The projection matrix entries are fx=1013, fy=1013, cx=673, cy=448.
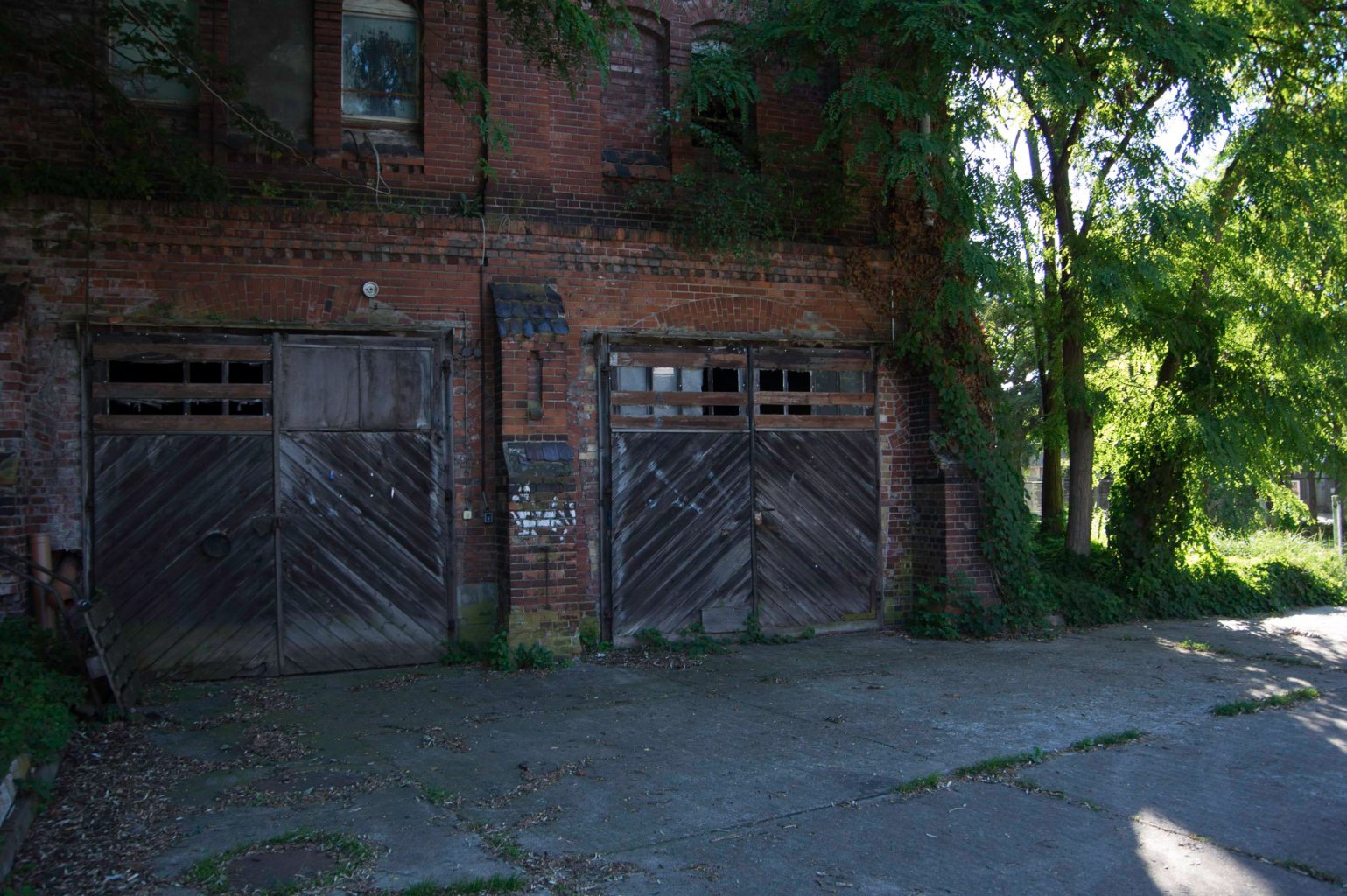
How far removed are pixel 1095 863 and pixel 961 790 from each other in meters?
1.09

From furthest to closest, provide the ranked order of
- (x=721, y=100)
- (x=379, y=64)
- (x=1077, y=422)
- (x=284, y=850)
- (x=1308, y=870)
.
A: (x=1077, y=422) → (x=721, y=100) → (x=379, y=64) → (x=284, y=850) → (x=1308, y=870)

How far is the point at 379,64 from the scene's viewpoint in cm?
959

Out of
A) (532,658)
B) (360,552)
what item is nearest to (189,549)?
(360,552)

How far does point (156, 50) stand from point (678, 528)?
6.24 metres

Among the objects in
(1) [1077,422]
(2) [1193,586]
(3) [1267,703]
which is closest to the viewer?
(3) [1267,703]

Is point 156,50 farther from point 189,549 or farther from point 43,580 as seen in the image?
point 43,580

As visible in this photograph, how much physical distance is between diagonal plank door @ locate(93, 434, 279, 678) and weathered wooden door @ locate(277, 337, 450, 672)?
21cm

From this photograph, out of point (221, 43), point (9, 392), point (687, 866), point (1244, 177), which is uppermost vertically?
point (221, 43)

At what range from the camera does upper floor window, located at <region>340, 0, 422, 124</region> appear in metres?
9.52

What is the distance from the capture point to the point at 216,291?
8.54m

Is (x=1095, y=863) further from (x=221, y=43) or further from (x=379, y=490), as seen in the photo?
(x=221, y=43)

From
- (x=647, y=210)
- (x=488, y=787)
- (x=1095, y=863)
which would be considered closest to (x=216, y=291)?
(x=647, y=210)

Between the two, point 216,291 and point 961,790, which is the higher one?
point 216,291

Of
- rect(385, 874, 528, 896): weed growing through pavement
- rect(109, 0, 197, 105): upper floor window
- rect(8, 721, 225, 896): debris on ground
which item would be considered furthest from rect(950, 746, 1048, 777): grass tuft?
rect(109, 0, 197, 105): upper floor window
